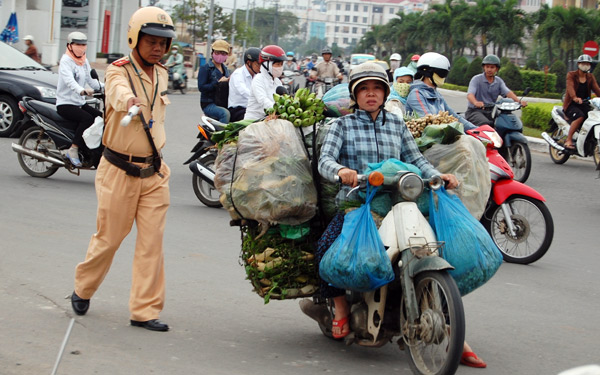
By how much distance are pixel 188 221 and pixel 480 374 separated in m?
5.07

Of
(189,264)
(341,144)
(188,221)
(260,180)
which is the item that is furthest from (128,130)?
(188,221)

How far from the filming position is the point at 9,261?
6906 mm

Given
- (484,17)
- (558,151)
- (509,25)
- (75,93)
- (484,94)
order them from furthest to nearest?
1. (484,17)
2. (509,25)
3. (558,151)
4. (484,94)
5. (75,93)

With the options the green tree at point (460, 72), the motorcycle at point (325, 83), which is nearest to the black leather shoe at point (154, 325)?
the motorcycle at point (325, 83)

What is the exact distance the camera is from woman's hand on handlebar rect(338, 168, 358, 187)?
14.9 ft

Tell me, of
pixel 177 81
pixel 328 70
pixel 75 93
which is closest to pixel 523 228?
pixel 75 93

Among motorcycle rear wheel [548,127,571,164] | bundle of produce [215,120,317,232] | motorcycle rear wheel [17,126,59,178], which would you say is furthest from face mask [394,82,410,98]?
motorcycle rear wheel [548,127,571,164]

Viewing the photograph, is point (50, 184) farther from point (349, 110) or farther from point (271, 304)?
point (349, 110)

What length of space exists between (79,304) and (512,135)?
8834mm

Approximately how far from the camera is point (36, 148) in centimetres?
1116

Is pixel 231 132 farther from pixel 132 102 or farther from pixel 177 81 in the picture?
pixel 177 81

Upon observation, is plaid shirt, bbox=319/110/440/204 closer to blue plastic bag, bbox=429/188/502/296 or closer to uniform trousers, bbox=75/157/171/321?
blue plastic bag, bbox=429/188/502/296

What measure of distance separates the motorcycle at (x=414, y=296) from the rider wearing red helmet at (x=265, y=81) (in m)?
5.59

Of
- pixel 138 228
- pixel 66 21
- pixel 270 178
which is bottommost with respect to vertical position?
pixel 138 228
